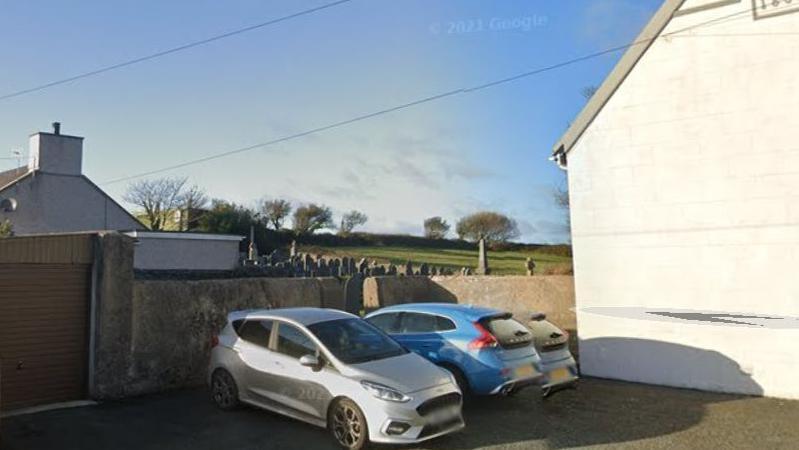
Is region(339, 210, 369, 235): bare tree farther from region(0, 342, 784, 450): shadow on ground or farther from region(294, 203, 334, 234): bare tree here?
region(0, 342, 784, 450): shadow on ground

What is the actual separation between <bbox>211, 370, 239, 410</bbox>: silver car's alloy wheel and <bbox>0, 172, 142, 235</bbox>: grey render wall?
21.7 meters

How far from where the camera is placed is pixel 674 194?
10883 mm

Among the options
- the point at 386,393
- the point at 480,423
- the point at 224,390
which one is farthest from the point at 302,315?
the point at 480,423

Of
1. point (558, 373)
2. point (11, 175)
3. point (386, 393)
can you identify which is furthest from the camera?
point (11, 175)

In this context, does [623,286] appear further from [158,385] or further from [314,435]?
[158,385]

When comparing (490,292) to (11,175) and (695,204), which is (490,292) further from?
(11,175)

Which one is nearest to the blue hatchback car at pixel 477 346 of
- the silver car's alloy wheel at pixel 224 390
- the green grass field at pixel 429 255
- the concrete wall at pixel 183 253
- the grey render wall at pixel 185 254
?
the silver car's alloy wheel at pixel 224 390

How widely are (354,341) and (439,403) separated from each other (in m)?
1.55

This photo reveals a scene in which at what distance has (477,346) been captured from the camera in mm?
8602

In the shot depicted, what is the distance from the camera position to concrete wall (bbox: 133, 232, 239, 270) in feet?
84.7

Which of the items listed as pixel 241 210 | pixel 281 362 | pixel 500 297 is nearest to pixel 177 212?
pixel 241 210

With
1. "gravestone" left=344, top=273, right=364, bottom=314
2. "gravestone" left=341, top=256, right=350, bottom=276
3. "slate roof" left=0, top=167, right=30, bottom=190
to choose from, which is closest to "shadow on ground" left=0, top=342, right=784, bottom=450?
"gravestone" left=344, top=273, right=364, bottom=314

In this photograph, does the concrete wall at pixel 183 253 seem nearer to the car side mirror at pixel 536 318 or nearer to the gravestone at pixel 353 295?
the gravestone at pixel 353 295

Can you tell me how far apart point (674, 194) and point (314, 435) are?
758 cm
